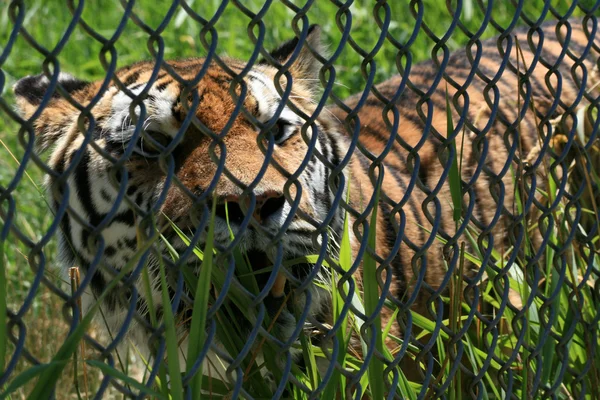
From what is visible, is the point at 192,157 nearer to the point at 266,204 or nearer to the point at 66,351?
the point at 266,204

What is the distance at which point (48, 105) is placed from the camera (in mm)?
2494

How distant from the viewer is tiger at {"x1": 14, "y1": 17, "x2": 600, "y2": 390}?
1.42 metres

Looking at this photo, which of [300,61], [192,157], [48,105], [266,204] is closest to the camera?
[266,204]

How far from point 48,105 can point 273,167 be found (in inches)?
38.1

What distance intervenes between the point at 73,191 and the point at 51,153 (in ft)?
0.79

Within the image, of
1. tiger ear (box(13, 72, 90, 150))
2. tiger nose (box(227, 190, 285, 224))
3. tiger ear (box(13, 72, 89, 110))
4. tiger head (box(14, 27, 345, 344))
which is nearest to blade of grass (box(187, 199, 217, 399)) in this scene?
tiger head (box(14, 27, 345, 344))

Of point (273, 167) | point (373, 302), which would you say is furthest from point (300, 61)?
point (373, 302)

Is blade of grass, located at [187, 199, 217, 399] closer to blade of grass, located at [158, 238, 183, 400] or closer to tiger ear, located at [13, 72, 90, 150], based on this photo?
blade of grass, located at [158, 238, 183, 400]

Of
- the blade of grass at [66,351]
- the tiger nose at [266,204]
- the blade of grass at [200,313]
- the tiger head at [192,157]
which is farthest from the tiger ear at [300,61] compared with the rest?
the blade of grass at [66,351]

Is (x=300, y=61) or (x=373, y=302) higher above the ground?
(x=300, y=61)

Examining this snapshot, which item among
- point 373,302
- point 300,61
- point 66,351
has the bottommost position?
point 66,351

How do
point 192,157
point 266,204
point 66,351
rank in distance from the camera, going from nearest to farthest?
1. point 66,351
2. point 266,204
3. point 192,157

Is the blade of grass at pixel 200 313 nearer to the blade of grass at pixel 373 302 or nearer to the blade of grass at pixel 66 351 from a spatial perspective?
the blade of grass at pixel 66 351

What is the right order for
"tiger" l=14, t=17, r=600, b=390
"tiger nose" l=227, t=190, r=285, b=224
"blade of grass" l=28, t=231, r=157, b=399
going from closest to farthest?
"blade of grass" l=28, t=231, r=157, b=399
"tiger" l=14, t=17, r=600, b=390
"tiger nose" l=227, t=190, r=285, b=224
